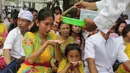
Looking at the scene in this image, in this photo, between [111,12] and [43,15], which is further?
[43,15]

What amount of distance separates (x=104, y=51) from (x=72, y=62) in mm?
362

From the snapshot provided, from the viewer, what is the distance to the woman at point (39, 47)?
3466 mm

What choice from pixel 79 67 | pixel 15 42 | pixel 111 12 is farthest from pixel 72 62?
pixel 15 42

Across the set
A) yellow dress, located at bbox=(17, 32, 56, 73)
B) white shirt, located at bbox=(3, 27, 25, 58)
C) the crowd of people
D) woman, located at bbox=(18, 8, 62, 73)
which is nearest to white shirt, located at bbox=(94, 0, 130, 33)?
the crowd of people

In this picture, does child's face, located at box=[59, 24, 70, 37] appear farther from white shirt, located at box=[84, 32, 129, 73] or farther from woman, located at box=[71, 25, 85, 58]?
white shirt, located at box=[84, 32, 129, 73]

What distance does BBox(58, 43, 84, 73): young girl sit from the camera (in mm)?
3518

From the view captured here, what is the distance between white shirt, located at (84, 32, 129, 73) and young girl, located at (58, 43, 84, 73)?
186 millimetres

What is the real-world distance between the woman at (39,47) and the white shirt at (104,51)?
39cm

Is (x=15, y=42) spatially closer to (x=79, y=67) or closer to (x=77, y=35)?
(x=79, y=67)

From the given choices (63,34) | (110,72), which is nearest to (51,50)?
(110,72)

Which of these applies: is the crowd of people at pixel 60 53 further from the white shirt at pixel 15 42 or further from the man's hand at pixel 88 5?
the white shirt at pixel 15 42

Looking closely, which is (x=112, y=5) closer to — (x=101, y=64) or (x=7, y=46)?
(x=101, y=64)

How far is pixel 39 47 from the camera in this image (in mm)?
3518

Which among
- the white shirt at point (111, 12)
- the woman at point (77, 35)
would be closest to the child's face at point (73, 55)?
the white shirt at point (111, 12)
